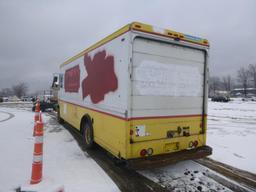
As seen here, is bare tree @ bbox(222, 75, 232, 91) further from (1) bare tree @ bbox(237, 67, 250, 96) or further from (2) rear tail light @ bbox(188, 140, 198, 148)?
(2) rear tail light @ bbox(188, 140, 198, 148)

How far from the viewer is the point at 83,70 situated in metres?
6.23

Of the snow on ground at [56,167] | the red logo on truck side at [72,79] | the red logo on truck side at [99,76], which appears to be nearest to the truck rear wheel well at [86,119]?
the red logo on truck side at [99,76]

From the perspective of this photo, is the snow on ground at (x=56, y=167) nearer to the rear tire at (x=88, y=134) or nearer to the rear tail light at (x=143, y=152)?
the rear tire at (x=88, y=134)

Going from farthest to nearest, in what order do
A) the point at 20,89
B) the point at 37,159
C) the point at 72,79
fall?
the point at 20,89
the point at 72,79
the point at 37,159

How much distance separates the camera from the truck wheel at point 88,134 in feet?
18.1

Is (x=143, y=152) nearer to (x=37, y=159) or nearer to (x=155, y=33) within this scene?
(x=37, y=159)

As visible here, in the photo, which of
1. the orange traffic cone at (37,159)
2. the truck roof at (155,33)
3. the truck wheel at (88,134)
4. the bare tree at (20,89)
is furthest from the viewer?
the bare tree at (20,89)

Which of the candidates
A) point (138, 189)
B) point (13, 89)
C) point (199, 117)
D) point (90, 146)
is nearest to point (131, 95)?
point (138, 189)

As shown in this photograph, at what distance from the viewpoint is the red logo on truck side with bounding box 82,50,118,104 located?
4.39 meters

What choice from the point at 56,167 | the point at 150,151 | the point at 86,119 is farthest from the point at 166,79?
the point at 56,167

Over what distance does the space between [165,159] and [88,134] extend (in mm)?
2698

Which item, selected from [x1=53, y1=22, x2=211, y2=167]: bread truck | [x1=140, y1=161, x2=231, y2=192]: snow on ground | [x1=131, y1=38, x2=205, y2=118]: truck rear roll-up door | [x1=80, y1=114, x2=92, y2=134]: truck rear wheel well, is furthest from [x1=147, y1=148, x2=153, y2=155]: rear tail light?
[x1=80, y1=114, x2=92, y2=134]: truck rear wheel well

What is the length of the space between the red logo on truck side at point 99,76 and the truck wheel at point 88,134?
0.86m

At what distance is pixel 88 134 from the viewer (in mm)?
5781
